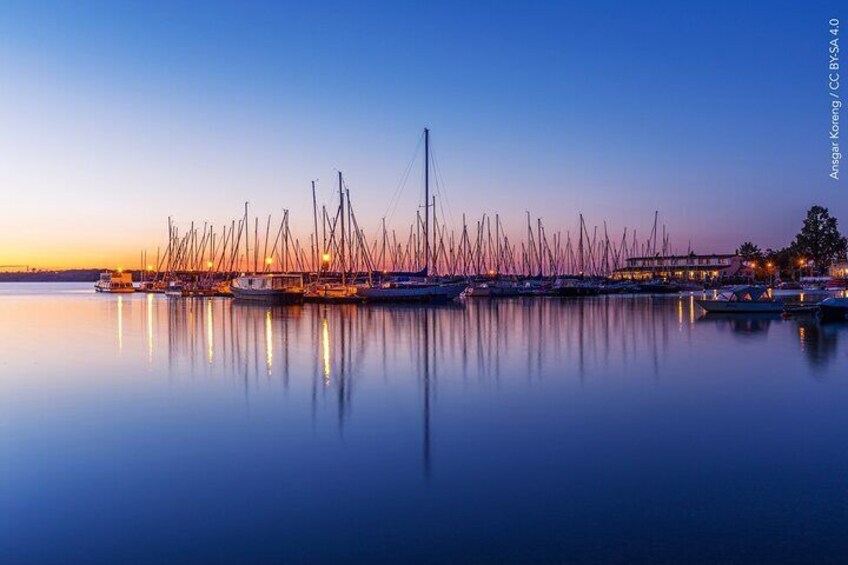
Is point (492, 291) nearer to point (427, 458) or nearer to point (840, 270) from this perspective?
point (840, 270)

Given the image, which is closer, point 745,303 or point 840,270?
point 745,303

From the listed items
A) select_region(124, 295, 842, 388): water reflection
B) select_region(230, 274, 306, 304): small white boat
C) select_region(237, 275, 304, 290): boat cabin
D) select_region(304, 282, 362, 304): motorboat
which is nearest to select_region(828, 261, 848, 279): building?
select_region(124, 295, 842, 388): water reflection

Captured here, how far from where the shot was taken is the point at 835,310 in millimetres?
40750

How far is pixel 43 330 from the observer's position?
126 feet

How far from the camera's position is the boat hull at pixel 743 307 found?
1799 inches

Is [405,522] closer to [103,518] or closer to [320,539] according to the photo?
[320,539]

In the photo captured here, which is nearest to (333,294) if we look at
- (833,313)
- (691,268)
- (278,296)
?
(278,296)

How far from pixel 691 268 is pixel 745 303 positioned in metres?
119

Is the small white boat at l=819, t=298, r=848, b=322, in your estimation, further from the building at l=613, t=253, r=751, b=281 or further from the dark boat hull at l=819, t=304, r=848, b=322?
the building at l=613, t=253, r=751, b=281

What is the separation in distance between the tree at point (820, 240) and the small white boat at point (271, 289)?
89635mm

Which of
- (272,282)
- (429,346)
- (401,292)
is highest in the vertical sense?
(272,282)

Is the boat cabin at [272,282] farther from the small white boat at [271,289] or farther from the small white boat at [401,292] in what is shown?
the small white boat at [401,292]

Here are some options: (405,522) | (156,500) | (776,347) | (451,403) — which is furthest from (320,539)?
(776,347)

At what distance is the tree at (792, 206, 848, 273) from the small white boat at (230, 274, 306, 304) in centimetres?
8964
